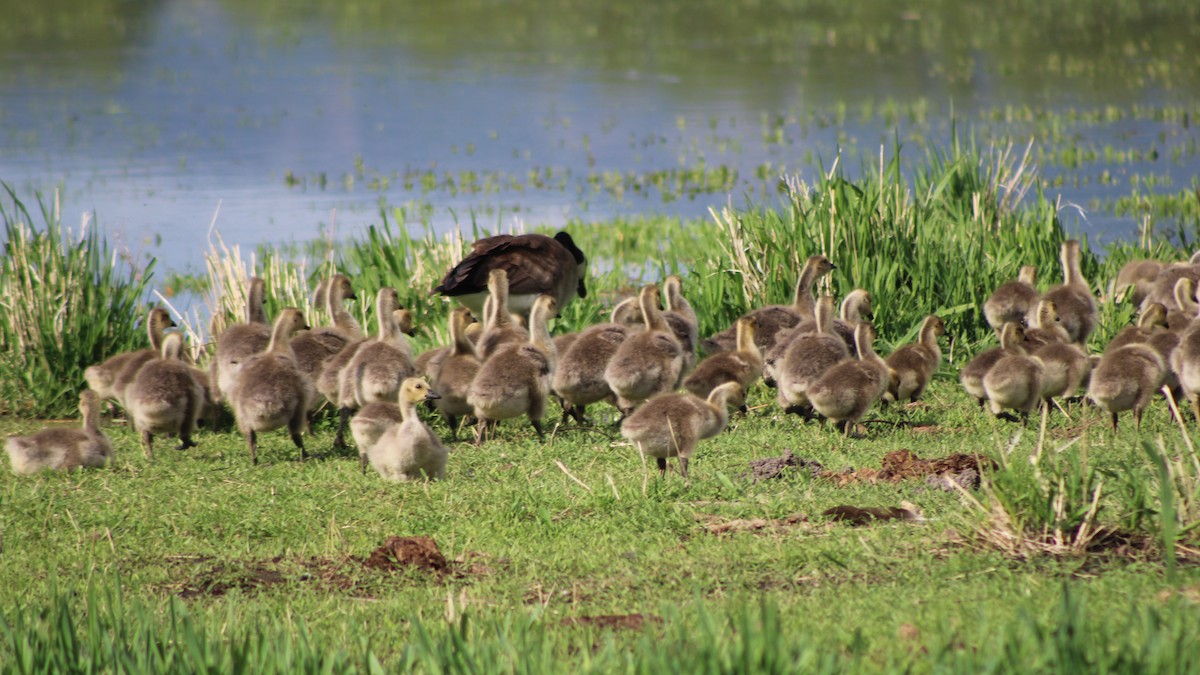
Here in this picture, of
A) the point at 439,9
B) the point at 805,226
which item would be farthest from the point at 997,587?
the point at 439,9

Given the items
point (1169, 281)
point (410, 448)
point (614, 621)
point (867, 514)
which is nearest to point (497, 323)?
point (410, 448)

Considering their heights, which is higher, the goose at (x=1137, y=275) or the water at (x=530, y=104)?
the water at (x=530, y=104)

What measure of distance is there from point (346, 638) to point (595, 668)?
1.35 metres

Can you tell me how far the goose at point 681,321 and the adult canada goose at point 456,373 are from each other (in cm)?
157

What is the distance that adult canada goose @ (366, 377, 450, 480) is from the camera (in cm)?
867

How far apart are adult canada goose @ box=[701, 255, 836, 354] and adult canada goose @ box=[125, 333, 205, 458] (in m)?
4.10

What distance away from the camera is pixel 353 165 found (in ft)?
83.3

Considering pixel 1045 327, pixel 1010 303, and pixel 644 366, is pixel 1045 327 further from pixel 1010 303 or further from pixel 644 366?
pixel 644 366

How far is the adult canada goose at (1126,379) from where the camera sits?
368 inches

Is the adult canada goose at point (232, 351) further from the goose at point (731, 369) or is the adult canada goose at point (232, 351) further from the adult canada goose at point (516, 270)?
the goose at point (731, 369)

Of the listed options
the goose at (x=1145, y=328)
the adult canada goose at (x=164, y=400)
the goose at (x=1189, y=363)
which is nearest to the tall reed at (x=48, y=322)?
the adult canada goose at (x=164, y=400)

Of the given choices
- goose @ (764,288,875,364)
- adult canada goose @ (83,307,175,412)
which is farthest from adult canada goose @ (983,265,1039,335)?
adult canada goose @ (83,307,175,412)

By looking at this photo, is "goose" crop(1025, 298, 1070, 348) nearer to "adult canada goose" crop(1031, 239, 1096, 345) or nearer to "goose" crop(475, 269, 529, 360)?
"adult canada goose" crop(1031, 239, 1096, 345)

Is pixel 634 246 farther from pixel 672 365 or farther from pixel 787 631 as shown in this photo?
pixel 787 631
